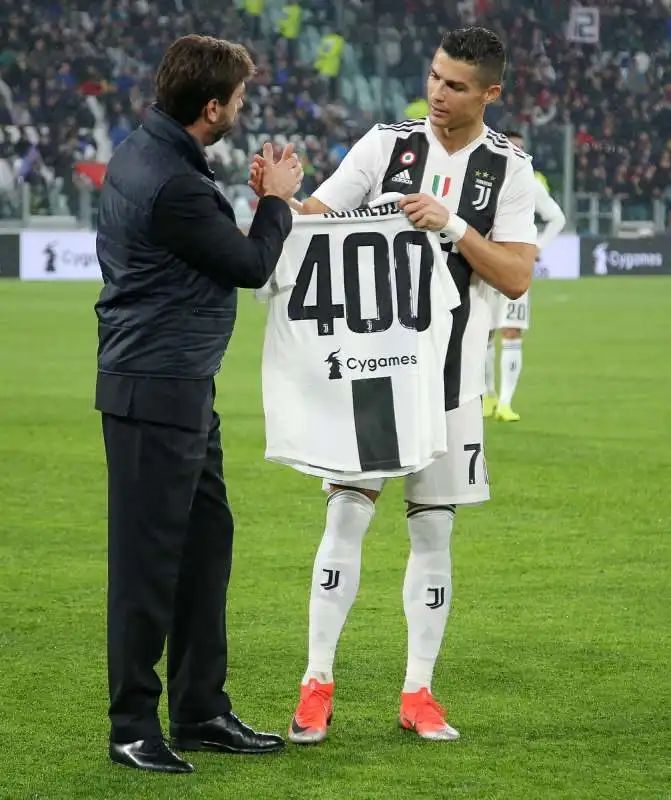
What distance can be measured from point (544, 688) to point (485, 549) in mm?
2187

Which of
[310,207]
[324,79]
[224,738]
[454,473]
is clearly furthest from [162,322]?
[324,79]

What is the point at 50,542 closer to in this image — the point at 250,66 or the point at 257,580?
the point at 257,580

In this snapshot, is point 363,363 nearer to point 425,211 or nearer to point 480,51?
point 425,211

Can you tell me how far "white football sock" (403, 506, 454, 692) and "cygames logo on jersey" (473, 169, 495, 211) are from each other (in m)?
0.87

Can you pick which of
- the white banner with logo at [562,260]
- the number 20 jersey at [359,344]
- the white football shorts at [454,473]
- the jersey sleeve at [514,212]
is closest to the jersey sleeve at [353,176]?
the number 20 jersey at [359,344]

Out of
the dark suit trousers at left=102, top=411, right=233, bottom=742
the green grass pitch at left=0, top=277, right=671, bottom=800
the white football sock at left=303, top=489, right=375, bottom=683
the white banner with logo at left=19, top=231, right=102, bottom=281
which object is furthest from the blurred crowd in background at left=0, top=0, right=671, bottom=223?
the dark suit trousers at left=102, top=411, right=233, bottom=742

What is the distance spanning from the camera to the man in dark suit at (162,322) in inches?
145

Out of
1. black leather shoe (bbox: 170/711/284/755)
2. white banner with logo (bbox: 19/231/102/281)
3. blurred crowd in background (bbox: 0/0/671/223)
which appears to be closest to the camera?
black leather shoe (bbox: 170/711/284/755)

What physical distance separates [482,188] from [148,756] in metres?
1.81

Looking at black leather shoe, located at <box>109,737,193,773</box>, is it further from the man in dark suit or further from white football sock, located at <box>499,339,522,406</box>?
white football sock, located at <box>499,339,522,406</box>

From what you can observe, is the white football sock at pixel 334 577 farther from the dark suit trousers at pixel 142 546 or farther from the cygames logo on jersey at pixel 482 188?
the cygames logo on jersey at pixel 482 188

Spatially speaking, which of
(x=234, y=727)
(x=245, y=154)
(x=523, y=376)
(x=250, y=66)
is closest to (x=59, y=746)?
(x=234, y=727)

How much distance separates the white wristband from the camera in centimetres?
412

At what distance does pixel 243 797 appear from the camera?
3.69 m
